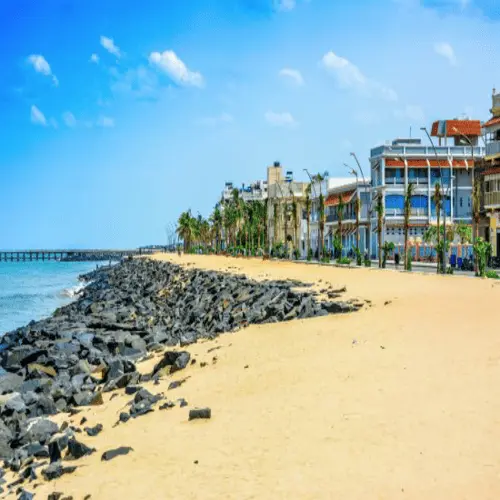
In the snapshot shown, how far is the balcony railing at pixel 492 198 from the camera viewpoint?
55.6 m

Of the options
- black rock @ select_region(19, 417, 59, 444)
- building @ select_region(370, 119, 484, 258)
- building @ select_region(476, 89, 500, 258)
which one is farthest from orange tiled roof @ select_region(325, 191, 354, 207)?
black rock @ select_region(19, 417, 59, 444)

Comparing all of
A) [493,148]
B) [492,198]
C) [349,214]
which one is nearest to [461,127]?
[349,214]

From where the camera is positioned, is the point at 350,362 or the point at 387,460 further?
the point at 350,362

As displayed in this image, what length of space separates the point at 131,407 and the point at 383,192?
2621 inches

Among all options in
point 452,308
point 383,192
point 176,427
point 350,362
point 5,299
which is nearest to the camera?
point 176,427

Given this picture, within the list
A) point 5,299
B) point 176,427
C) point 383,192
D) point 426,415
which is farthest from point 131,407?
point 383,192

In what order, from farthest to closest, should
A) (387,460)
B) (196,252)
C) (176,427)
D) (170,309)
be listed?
1. (196,252)
2. (170,309)
3. (176,427)
4. (387,460)

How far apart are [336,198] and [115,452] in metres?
82.5

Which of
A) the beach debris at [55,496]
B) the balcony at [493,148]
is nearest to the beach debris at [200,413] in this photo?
the beach debris at [55,496]

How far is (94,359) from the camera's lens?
19.2m

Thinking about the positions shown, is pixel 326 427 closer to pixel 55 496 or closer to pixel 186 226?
pixel 55 496

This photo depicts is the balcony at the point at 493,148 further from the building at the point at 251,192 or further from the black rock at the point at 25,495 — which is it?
the building at the point at 251,192

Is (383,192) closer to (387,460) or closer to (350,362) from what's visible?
(350,362)

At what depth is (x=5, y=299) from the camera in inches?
2311
